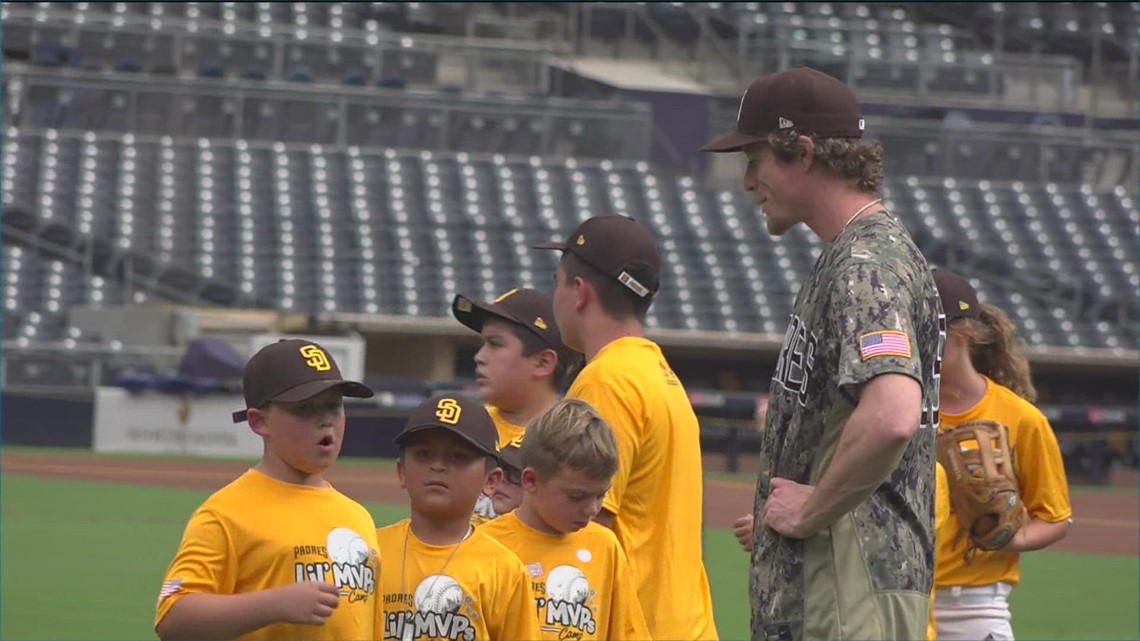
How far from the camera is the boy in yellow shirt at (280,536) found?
153 inches

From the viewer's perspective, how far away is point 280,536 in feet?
13.2

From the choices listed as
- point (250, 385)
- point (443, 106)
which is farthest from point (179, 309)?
point (250, 385)

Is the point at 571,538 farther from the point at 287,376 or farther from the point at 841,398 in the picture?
the point at 841,398

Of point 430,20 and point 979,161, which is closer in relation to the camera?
point 979,161

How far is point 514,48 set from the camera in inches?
1334

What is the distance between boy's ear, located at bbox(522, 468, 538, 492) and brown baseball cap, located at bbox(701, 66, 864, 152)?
0.99 metres

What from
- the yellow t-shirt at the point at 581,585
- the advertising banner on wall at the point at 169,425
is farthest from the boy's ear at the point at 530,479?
the advertising banner on wall at the point at 169,425

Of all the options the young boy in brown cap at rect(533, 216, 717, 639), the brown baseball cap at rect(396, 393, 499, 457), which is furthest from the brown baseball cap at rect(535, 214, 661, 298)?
the brown baseball cap at rect(396, 393, 499, 457)

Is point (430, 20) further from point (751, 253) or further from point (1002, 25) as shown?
point (1002, 25)

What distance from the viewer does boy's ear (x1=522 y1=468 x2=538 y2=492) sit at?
4387 mm

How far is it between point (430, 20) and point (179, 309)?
11465 millimetres

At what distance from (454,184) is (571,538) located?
25.9m

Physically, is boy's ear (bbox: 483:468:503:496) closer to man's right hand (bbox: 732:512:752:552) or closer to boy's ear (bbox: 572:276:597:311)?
boy's ear (bbox: 572:276:597:311)

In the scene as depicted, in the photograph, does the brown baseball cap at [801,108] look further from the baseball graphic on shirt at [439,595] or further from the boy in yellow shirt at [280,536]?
the baseball graphic on shirt at [439,595]
